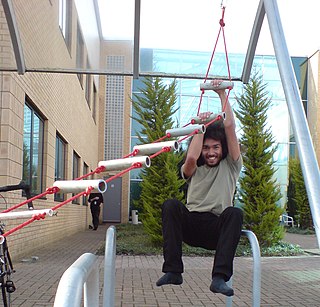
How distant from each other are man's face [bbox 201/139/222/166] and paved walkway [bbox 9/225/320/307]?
253 centimetres

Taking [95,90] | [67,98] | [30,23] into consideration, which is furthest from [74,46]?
[95,90]

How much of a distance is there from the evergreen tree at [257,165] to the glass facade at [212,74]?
1.21 ft

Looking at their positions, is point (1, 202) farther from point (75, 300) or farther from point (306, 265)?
point (75, 300)

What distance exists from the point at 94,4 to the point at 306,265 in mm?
6591

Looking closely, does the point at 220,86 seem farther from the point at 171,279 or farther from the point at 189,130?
the point at 171,279

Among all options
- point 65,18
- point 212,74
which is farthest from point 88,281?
point 65,18

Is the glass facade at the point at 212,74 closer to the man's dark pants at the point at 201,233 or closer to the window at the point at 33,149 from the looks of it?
the window at the point at 33,149

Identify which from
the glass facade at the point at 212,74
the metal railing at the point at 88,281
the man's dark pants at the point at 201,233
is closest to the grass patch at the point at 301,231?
the glass facade at the point at 212,74

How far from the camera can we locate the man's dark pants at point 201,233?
3605mm

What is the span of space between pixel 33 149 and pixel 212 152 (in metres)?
7.76

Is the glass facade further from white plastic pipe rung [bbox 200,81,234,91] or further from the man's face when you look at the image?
the man's face

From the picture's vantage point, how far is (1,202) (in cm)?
818

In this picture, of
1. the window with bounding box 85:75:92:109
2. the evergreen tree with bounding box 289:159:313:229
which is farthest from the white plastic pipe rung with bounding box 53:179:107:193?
the evergreen tree with bounding box 289:159:313:229

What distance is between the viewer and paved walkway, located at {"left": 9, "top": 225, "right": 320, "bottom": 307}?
644 centimetres
